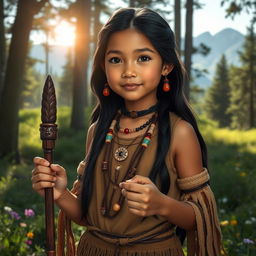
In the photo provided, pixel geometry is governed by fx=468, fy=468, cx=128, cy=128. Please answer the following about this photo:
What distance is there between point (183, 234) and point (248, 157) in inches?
339

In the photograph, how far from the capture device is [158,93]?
2.79 metres

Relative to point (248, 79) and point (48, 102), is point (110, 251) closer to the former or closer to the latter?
point (48, 102)

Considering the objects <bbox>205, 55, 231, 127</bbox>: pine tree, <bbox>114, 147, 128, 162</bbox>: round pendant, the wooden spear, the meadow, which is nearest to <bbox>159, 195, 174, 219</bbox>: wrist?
<bbox>114, 147, 128, 162</bbox>: round pendant

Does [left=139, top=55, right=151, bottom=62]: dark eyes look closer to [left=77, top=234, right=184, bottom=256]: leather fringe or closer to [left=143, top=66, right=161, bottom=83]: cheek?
[left=143, top=66, right=161, bottom=83]: cheek

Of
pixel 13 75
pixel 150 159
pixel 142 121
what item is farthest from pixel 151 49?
pixel 13 75

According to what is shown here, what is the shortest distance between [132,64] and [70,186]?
596cm

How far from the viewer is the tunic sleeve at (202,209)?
8.21 ft

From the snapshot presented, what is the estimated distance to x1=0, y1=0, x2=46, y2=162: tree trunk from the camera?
33.2 feet

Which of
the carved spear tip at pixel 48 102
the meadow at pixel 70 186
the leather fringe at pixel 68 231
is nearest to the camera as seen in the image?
the carved spear tip at pixel 48 102

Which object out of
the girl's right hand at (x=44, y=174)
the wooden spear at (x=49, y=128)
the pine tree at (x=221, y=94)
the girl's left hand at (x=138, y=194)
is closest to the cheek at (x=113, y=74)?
the wooden spear at (x=49, y=128)

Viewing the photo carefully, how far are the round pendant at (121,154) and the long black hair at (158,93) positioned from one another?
15 centimetres

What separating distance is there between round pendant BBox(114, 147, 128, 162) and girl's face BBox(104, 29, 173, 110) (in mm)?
281

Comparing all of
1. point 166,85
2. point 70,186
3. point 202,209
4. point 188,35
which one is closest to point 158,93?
point 166,85

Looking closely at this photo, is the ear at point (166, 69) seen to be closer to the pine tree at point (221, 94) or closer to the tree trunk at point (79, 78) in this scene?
the tree trunk at point (79, 78)
